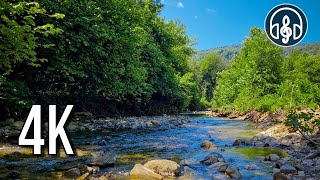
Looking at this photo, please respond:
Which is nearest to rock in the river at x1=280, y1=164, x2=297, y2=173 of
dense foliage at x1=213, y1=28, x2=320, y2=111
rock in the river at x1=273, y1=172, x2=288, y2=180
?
rock in the river at x1=273, y1=172, x2=288, y2=180

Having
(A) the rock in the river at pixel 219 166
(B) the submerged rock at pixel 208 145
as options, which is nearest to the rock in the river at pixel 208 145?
(B) the submerged rock at pixel 208 145

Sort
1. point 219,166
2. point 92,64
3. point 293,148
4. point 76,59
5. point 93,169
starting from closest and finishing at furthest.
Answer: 1. point 93,169
2. point 219,166
3. point 293,148
4. point 76,59
5. point 92,64

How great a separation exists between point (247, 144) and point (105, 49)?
1144 cm

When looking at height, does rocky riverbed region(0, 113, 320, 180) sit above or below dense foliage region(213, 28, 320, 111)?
below

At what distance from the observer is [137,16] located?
24438 millimetres

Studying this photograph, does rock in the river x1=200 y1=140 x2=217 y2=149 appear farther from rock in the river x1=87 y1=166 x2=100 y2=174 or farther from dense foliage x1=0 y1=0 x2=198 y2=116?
dense foliage x1=0 y1=0 x2=198 y2=116

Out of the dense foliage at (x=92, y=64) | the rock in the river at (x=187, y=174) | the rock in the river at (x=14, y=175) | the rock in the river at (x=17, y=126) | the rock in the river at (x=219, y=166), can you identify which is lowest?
the rock in the river at (x=187, y=174)

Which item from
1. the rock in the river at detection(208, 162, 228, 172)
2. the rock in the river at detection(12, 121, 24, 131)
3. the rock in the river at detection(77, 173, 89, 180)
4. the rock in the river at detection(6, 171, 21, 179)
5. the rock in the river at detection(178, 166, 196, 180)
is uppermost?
the rock in the river at detection(12, 121, 24, 131)

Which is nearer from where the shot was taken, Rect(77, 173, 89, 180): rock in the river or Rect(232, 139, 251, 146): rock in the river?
Rect(77, 173, 89, 180): rock in the river

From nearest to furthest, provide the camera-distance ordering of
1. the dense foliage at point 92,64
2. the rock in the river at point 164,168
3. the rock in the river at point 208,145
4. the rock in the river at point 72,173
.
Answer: the rock in the river at point 72,173, the rock in the river at point 164,168, the dense foliage at point 92,64, the rock in the river at point 208,145

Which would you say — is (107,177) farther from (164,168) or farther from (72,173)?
(164,168)

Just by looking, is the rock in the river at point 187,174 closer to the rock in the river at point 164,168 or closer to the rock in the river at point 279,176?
the rock in the river at point 164,168

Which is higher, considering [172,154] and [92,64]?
[92,64]

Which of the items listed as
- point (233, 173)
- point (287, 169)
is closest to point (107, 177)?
point (233, 173)
